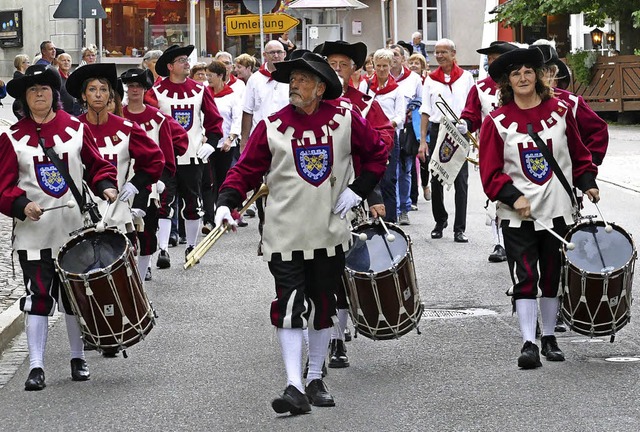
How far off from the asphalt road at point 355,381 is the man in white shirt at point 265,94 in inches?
136

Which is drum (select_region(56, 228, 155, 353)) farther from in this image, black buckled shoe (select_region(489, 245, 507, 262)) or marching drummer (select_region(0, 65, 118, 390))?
black buckled shoe (select_region(489, 245, 507, 262))

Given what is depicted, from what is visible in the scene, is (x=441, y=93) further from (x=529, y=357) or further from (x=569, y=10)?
(x=569, y=10)

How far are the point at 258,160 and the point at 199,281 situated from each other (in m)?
5.15

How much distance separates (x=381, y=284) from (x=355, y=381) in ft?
2.08

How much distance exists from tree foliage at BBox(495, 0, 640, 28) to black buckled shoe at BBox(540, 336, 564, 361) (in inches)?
1068

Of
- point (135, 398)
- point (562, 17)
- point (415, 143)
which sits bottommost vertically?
point (135, 398)

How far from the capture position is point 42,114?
328 inches

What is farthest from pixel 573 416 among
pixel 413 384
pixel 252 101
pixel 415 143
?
pixel 415 143

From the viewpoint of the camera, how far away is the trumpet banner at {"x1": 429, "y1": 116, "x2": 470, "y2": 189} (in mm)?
12641

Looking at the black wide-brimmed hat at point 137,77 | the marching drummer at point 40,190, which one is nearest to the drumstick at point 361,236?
the marching drummer at point 40,190

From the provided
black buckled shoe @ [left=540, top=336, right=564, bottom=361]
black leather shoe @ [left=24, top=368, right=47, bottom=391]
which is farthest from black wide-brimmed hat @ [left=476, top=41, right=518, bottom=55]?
black leather shoe @ [left=24, top=368, right=47, bottom=391]

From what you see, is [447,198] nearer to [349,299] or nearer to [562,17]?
[349,299]

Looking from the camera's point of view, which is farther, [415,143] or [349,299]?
[415,143]

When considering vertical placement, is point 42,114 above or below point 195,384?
above
